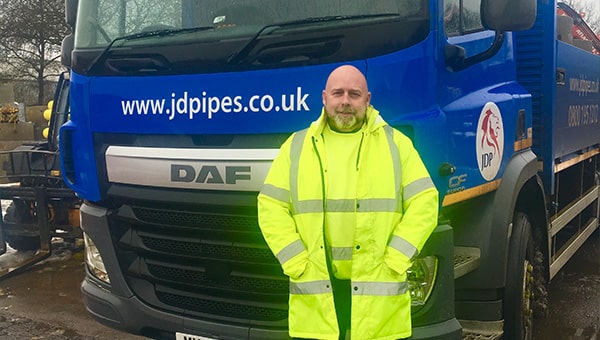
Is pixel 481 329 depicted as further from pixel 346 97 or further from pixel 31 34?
pixel 31 34

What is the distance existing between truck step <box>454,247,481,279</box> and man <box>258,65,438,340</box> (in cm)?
53

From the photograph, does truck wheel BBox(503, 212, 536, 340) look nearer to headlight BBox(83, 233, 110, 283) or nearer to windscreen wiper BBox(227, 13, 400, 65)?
windscreen wiper BBox(227, 13, 400, 65)

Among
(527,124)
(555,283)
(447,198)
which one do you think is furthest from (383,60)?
(555,283)

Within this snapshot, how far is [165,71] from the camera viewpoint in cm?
285

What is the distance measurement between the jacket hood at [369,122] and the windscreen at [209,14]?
0.45 metres

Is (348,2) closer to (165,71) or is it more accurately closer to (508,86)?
(165,71)

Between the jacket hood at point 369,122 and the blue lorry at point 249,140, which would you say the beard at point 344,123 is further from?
the blue lorry at point 249,140

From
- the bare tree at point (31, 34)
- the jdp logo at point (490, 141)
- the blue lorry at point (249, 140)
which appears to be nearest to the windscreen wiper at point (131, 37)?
the blue lorry at point (249, 140)

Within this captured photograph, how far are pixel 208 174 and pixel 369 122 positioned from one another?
799mm

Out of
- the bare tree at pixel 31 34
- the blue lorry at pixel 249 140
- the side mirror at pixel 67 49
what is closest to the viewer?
the blue lorry at pixel 249 140

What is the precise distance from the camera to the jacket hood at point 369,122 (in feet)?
7.62

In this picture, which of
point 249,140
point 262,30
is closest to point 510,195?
point 249,140

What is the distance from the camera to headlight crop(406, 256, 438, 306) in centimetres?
255

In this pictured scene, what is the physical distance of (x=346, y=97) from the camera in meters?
2.29
